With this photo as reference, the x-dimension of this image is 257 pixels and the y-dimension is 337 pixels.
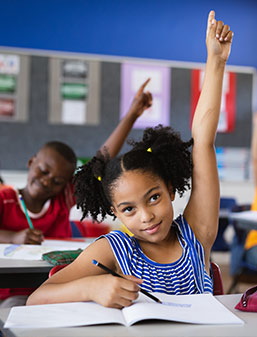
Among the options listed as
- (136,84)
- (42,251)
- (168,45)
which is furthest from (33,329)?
(168,45)

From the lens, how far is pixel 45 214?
2193 millimetres

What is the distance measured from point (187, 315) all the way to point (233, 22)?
449 centimetres

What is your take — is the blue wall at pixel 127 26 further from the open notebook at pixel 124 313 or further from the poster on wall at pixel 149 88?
the open notebook at pixel 124 313

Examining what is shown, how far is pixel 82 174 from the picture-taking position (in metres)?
1.34

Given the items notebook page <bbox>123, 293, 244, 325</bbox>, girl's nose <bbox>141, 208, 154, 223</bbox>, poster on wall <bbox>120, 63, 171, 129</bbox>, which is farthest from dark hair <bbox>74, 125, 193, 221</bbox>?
poster on wall <bbox>120, 63, 171, 129</bbox>

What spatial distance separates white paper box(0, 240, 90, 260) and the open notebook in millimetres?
676

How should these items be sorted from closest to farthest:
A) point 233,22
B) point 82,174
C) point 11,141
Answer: point 82,174, point 11,141, point 233,22

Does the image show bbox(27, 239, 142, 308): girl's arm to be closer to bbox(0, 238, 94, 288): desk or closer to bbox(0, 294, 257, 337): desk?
bbox(0, 294, 257, 337): desk

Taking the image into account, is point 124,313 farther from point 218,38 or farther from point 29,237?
point 29,237

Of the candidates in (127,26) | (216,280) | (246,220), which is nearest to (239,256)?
(246,220)

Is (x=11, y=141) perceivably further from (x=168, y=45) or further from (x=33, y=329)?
(x=33, y=329)

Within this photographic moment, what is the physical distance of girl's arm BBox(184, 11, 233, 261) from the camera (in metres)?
1.22

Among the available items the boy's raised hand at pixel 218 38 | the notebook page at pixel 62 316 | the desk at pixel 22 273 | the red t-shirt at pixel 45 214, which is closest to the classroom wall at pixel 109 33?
the red t-shirt at pixel 45 214

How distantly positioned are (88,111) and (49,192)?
233 centimetres
